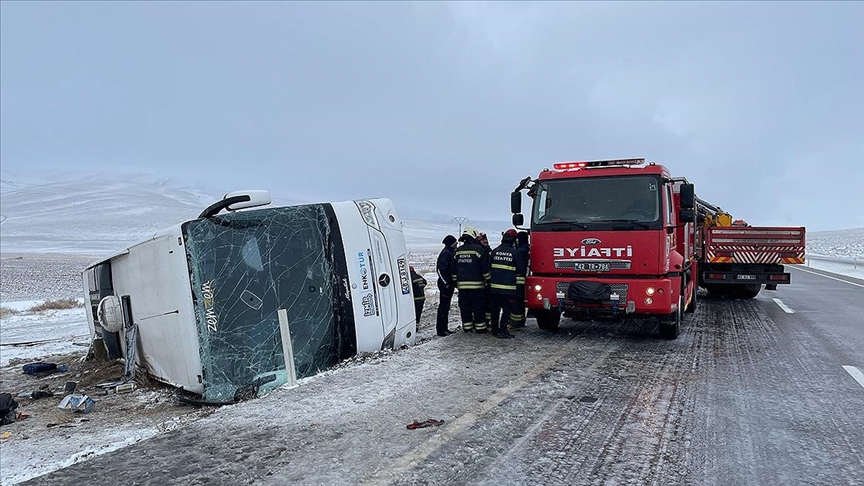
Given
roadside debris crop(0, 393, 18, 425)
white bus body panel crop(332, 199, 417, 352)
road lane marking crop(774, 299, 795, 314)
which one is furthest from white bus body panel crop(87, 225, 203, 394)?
road lane marking crop(774, 299, 795, 314)

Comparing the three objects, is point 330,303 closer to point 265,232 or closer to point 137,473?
point 265,232

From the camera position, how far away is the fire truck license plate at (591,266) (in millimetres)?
7348

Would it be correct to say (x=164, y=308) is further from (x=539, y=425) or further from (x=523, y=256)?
(x=523, y=256)

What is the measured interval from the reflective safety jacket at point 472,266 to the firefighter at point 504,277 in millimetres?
130

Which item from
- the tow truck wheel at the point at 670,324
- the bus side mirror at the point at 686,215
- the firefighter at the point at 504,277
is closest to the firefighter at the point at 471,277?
the firefighter at the point at 504,277

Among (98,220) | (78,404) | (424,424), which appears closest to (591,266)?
(424,424)

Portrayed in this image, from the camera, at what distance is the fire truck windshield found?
7359 mm

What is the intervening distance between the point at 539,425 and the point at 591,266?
358cm

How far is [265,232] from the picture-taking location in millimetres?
6211

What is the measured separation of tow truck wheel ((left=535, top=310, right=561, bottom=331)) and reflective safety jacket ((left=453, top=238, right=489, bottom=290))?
106 centimetres

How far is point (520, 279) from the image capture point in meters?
8.08

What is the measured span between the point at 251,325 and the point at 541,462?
11.6ft

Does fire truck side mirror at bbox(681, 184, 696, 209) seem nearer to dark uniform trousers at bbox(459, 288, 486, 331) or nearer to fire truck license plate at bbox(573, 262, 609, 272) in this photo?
fire truck license plate at bbox(573, 262, 609, 272)

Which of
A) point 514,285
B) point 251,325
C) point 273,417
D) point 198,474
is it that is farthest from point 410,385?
point 514,285
